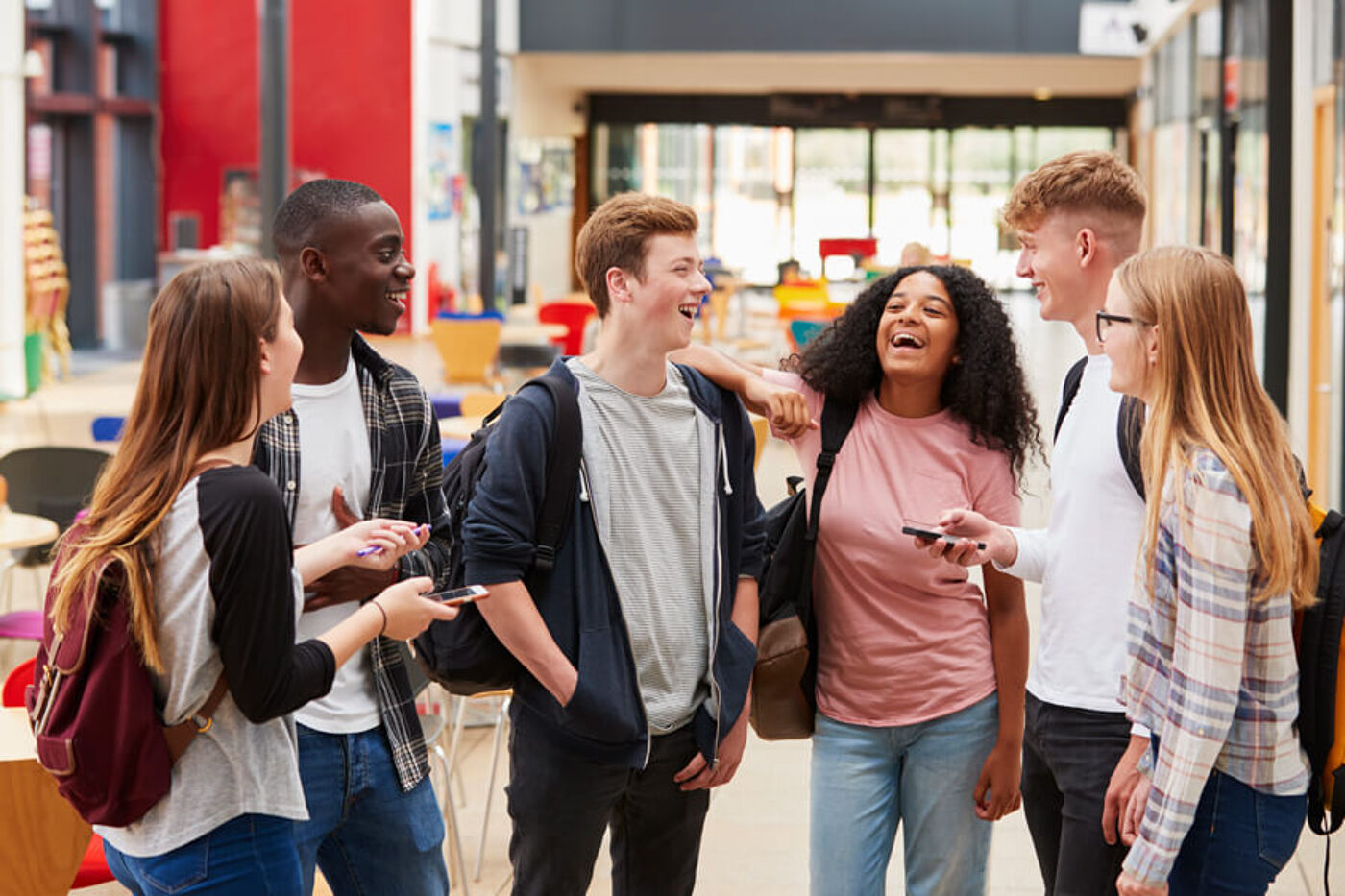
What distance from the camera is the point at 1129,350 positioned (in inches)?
94.3

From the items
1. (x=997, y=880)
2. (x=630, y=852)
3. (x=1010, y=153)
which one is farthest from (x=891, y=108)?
(x=630, y=852)

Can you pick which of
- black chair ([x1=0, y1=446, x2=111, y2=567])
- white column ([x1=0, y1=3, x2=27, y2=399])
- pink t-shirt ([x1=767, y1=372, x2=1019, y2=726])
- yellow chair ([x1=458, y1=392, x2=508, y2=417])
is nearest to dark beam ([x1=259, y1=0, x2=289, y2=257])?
yellow chair ([x1=458, y1=392, x2=508, y2=417])

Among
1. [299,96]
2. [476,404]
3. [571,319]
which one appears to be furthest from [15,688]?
[299,96]

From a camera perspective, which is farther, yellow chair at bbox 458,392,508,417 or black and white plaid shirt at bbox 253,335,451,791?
yellow chair at bbox 458,392,508,417

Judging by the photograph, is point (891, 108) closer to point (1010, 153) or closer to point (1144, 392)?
point (1010, 153)

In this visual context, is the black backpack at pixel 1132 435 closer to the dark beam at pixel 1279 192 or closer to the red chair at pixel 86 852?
the red chair at pixel 86 852

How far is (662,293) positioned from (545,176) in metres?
25.1

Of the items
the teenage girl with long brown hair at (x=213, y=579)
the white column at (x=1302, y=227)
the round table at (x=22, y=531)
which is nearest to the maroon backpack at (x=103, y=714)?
the teenage girl with long brown hair at (x=213, y=579)

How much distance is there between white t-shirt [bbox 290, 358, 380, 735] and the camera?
8.13 ft

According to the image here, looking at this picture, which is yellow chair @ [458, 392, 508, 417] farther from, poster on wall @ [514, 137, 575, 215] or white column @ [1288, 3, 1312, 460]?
poster on wall @ [514, 137, 575, 215]

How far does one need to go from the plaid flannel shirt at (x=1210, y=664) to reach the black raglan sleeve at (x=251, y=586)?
3.85 ft

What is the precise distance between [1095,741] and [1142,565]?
1.36 feet

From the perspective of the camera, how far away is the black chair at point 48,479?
6438mm

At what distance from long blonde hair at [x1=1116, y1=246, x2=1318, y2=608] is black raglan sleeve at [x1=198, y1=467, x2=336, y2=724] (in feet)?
3.85
